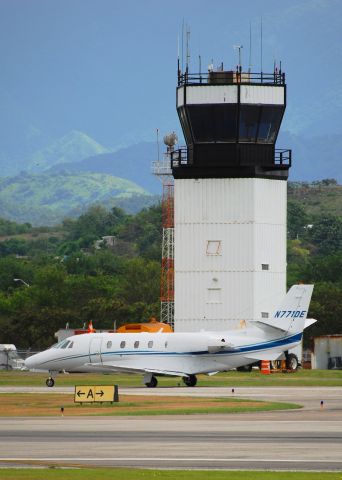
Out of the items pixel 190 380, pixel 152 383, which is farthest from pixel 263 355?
pixel 152 383

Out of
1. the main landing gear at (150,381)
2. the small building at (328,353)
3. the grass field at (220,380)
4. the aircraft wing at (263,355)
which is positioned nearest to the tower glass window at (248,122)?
the small building at (328,353)

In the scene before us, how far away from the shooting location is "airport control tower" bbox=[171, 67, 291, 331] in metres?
99.6

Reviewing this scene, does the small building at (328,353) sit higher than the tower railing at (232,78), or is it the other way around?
the tower railing at (232,78)

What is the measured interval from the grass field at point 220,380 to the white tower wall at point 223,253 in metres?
4.83

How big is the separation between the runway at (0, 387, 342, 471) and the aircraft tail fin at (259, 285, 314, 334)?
2234 centimetres

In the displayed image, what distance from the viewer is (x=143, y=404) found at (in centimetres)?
6141

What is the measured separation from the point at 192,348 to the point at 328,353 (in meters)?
30.4

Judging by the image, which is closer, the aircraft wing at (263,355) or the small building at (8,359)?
the aircraft wing at (263,355)

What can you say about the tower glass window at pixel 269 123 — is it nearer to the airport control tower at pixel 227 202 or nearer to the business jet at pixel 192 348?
the airport control tower at pixel 227 202

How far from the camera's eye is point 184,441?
138ft

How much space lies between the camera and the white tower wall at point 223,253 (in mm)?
99812

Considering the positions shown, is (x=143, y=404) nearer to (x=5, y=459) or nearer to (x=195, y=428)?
(x=195, y=428)

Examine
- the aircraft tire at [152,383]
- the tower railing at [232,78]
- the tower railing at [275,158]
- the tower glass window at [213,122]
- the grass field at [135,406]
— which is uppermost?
the tower railing at [232,78]

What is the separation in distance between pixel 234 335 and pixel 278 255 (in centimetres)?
2511
